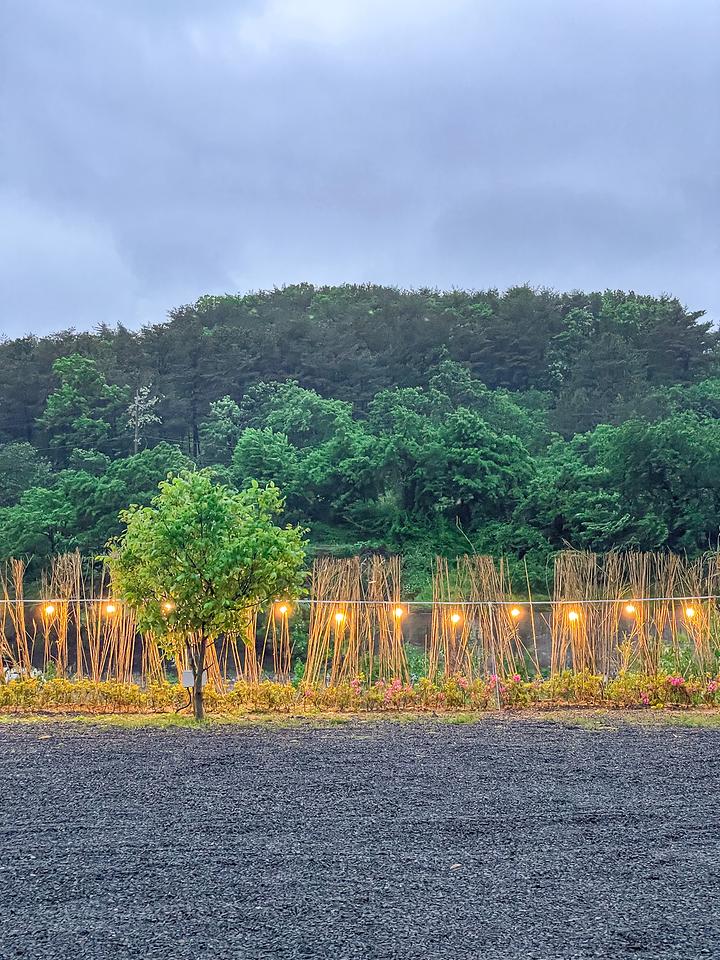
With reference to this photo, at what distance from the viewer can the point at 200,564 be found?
8.52m

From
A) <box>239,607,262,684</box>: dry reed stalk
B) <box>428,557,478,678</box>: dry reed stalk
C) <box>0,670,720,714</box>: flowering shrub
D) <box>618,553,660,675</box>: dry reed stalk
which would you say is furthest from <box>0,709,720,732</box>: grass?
<box>428,557,478,678</box>: dry reed stalk

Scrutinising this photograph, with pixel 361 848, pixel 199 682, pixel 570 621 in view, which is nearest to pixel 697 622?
pixel 570 621

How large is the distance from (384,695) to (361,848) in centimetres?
490

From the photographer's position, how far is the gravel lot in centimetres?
360

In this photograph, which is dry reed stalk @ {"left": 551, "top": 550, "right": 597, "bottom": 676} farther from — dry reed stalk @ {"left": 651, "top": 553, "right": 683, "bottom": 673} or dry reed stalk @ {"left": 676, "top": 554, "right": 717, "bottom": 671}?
dry reed stalk @ {"left": 676, "top": 554, "right": 717, "bottom": 671}

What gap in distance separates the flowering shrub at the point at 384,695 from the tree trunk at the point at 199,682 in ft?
2.08

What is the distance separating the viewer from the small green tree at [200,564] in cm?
847

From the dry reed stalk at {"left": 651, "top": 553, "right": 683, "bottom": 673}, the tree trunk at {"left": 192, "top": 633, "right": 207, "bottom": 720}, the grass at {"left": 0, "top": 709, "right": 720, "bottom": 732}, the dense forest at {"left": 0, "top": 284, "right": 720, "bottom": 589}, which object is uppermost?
the dense forest at {"left": 0, "top": 284, "right": 720, "bottom": 589}

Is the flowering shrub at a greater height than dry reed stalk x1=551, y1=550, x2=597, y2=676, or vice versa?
dry reed stalk x1=551, y1=550, x2=597, y2=676

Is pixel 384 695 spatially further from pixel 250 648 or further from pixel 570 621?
pixel 570 621

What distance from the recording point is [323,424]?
25.2 m

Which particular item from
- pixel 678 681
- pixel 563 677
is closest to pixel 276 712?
pixel 563 677

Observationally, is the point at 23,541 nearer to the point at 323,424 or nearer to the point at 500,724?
the point at 323,424

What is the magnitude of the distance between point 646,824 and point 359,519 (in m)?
16.8
